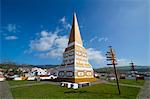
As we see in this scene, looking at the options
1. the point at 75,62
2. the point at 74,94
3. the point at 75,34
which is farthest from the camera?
the point at 75,34

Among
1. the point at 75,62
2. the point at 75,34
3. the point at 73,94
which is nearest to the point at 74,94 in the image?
the point at 73,94

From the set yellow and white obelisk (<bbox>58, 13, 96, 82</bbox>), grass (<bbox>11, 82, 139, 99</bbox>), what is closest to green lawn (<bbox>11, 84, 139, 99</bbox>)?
grass (<bbox>11, 82, 139, 99</bbox>)

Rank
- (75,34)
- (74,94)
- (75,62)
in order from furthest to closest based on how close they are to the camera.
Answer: (75,34), (75,62), (74,94)

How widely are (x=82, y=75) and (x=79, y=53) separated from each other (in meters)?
3.78

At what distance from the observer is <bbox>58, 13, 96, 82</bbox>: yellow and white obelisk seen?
2328 centimetres

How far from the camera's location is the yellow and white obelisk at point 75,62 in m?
23.3

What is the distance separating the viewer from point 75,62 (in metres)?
23.6

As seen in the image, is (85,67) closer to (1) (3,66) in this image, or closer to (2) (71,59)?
(2) (71,59)

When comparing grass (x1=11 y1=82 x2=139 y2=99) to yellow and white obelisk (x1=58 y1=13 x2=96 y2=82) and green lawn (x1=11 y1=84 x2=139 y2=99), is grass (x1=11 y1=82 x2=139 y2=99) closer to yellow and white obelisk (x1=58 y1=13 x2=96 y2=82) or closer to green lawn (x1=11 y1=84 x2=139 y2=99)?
green lawn (x1=11 y1=84 x2=139 y2=99)

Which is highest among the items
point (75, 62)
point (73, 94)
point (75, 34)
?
point (75, 34)

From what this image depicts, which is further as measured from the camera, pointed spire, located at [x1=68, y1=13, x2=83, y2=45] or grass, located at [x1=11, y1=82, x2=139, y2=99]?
pointed spire, located at [x1=68, y1=13, x2=83, y2=45]

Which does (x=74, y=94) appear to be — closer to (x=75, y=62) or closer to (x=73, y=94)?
(x=73, y=94)

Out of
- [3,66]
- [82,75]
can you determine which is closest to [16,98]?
[82,75]

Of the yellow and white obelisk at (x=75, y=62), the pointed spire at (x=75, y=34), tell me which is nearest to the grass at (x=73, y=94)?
the yellow and white obelisk at (x=75, y=62)
